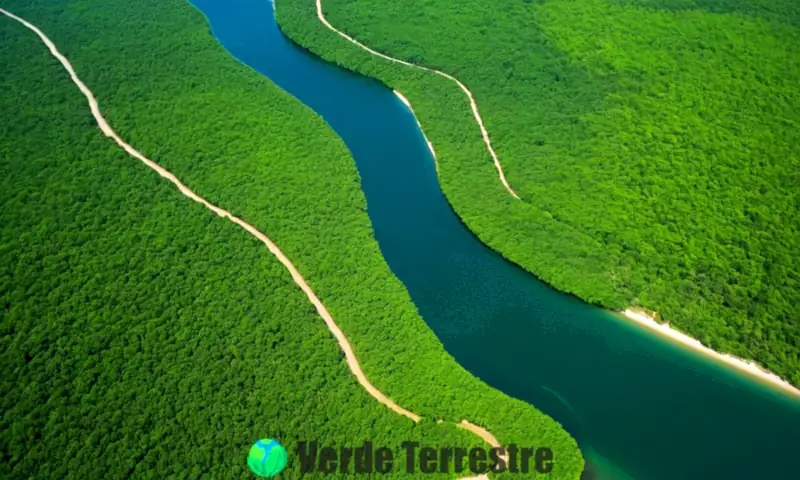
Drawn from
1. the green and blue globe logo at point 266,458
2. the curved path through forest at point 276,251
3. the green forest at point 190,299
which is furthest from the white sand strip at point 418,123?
the green and blue globe logo at point 266,458

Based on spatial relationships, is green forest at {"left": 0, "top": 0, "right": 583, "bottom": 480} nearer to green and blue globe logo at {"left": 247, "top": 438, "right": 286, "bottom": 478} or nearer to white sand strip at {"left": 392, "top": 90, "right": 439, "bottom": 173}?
green and blue globe logo at {"left": 247, "top": 438, "right": 286, "bottom": 478}

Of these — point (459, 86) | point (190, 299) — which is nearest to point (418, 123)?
point (459, 86)

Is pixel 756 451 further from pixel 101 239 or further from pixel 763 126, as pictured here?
pixel 101 239

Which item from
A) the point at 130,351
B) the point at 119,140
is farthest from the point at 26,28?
the point at 130,351

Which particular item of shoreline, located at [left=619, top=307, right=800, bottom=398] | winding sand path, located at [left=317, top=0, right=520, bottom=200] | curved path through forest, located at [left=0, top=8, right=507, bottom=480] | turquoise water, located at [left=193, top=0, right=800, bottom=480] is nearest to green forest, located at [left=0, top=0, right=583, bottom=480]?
curved path through forest, located at [left=0, top=8, right=507, bottom=480]

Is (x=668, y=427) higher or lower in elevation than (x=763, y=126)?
lower

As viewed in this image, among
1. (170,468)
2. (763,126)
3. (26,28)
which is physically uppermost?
(763,126)

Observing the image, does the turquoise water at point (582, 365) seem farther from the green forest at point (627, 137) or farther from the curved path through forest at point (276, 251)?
the curved path through forest at point (276, 251)
